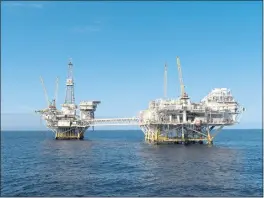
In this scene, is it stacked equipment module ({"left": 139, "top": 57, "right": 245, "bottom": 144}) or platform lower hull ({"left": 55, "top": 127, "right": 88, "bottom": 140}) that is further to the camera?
platform lower hull ({"left": 55, "top": 127, "right": 88, "bottom": 140})

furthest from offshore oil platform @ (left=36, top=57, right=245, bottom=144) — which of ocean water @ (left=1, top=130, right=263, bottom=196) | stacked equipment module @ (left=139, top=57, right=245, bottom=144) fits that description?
ocean water @ (left=1, top=130, right=263, bottom=196)

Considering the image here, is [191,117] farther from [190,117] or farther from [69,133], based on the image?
[69,133]

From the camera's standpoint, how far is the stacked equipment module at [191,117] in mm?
84812

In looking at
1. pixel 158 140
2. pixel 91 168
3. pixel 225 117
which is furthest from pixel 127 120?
pixel 91 168

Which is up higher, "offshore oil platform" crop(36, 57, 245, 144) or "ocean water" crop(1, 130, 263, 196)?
"offshore oil platform" crop(36, 57, 245, 144)

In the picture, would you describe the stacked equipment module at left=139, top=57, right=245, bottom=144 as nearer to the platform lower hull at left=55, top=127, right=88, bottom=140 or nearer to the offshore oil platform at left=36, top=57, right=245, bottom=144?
the offshore oil platform at left=36, top=57, right=245, bottom=144

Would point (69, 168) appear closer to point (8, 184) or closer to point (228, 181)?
point (8, 184)

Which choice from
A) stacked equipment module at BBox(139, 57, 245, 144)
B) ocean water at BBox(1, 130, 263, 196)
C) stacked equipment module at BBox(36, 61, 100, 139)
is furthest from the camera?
stacked equipment module at BBox(36, 61, 100, 139)

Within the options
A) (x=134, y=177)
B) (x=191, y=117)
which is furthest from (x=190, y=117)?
(x=134, y=177)

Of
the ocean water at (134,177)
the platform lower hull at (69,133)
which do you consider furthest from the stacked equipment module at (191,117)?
the platform lower hull at (69,133)

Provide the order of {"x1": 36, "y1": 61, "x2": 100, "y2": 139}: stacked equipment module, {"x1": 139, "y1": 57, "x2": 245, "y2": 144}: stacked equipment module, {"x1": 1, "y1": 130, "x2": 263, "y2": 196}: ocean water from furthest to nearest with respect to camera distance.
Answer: {"x1": 36, "y1": 61, "x2": 100, "y2": 139}: stacked equipment module
{"x1": 139, "y1": 57, "x2": 245, "y2": 144}: stacked equipment module
{"x1": 1, "y1": 130, "x2": 263, "y2": 196}: ocean water

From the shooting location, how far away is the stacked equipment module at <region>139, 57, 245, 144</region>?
84.8 meters

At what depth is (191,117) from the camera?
88.0 metres

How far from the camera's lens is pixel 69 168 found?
1997 inches
